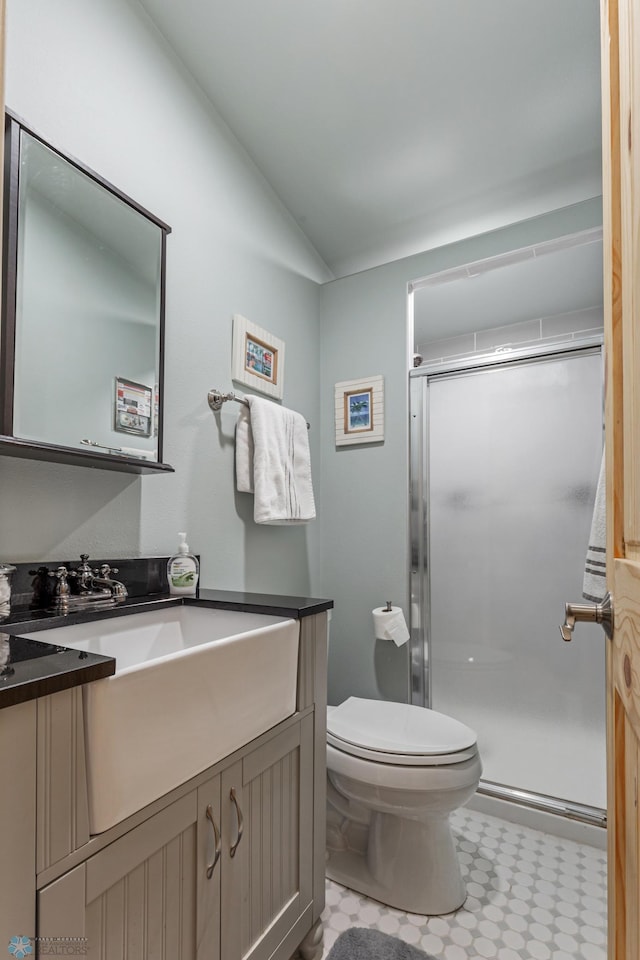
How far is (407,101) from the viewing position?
68.3 inches

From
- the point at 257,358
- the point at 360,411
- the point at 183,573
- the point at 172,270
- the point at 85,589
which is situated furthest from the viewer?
the point at 360,411

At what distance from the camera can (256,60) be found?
161 centimetres

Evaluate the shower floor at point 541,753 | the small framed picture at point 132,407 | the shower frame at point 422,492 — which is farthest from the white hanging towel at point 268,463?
the shower floor at point 541,753

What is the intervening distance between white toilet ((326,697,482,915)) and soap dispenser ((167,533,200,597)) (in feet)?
2.08

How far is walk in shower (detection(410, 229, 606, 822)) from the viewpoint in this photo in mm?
1843

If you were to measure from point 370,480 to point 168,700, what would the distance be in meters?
1.58

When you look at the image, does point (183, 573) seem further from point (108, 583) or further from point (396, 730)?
point (396, 730)

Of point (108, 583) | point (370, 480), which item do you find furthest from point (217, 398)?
point (370, 480)

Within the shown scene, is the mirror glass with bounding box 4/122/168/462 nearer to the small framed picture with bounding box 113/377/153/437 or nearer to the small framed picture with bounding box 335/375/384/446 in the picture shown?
the small framed picture with bounding box 113/377/153/437

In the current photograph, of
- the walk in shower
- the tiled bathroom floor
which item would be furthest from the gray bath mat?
the walk in shower

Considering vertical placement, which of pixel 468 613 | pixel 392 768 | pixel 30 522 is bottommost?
pixel 392 768

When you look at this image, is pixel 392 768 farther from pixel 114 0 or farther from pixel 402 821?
pixel 114 0

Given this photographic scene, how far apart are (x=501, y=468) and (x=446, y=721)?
970 millimetres

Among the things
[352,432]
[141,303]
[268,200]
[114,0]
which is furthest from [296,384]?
[114,0]
